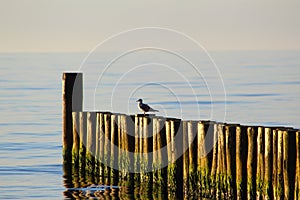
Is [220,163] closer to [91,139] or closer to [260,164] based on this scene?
[260,164]

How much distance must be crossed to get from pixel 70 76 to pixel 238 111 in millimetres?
22049

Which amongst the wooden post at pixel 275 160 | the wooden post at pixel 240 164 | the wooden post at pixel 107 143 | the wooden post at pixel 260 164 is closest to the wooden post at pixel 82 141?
the wooden post at pixel 107 143

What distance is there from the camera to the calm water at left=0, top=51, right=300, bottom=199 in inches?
Answer: 1019

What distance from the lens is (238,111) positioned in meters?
43.5

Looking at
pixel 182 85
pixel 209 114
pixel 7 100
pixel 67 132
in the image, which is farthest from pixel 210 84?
pixel 67 132

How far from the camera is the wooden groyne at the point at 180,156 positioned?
15.7m

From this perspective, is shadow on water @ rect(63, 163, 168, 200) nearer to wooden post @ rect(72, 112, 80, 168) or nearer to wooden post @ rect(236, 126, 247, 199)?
wooden post @ rect(72, 112, 80, 168)

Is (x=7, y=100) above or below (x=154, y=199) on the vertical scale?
above

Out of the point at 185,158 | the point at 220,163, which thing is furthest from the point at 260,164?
the point at 185,158

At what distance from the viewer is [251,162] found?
53.4 feet

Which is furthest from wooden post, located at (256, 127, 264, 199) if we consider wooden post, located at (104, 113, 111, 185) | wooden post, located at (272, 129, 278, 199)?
wooden post, located at (104, 113, 111, 185)

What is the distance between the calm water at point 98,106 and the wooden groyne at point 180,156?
1.30m

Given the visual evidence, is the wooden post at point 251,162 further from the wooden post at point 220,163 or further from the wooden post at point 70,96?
the wooden post at point 70,96

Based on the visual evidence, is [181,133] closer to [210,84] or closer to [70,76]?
[70,76]
